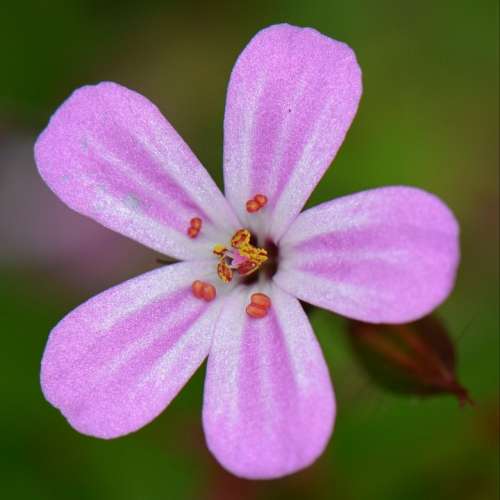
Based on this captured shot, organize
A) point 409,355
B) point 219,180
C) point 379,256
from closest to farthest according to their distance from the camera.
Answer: point 379,256, point 409,355, point 219,180

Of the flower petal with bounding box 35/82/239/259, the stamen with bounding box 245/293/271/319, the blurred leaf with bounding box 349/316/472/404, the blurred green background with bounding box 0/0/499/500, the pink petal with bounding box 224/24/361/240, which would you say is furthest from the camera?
the blurred green background with bounding box 0/0/499/500

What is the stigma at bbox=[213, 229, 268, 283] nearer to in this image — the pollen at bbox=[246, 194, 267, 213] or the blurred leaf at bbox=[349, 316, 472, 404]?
the pollen at bbox=[246, 194, 267, 213]

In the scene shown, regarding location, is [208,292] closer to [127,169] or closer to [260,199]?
[260,199]

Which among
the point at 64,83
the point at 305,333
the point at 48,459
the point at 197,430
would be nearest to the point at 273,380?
the point at 305,333

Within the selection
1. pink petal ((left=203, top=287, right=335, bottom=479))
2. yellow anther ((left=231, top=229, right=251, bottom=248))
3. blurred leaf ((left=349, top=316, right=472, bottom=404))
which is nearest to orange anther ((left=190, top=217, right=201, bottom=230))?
yellow anther ((left=231, top=229, right=251, bottom=248))

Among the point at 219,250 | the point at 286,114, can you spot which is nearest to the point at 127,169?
the point at 219,250

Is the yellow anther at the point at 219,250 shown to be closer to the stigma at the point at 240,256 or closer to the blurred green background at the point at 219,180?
the stigma at the point at 240,256
